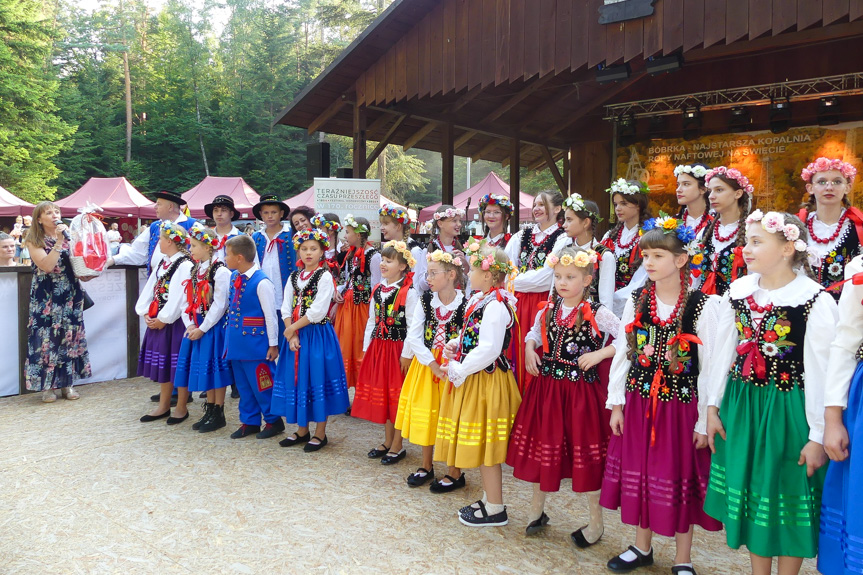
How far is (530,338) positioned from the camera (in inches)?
142

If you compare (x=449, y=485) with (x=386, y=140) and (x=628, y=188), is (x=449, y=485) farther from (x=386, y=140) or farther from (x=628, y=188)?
(x=386, y=140)

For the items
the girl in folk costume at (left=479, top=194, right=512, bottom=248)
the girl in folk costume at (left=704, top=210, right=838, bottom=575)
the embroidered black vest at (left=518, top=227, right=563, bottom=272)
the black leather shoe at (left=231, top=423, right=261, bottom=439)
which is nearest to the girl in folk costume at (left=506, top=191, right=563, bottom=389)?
the embroidered black vest at (left=518, top=227, right=563, bottom=272)

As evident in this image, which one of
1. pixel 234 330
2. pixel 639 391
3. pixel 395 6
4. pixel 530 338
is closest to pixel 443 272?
pixel 530 338

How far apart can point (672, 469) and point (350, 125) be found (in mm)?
8339

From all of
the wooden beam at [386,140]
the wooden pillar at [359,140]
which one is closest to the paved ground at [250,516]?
the wooden pillar at [359,140]

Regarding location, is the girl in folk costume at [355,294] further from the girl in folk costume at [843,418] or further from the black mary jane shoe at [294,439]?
the girl in folk costume at [843,418]

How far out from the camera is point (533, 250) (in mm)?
4898

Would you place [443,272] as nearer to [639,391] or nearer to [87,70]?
[639,391]

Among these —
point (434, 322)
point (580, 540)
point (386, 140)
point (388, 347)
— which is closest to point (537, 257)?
point (434, 322)

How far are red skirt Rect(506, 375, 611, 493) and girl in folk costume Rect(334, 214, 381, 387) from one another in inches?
96.9

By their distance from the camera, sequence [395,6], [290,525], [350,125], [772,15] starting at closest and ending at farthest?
[290,525] → [772,15] → [395,6] → [350,125]

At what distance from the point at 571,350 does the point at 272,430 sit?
9.58 ft

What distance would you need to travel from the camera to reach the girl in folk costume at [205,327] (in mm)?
5180

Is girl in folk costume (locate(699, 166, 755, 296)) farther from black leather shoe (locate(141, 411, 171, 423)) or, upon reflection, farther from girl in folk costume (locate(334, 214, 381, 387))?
black leather shoe (locate(141, 411, 171, 423))
